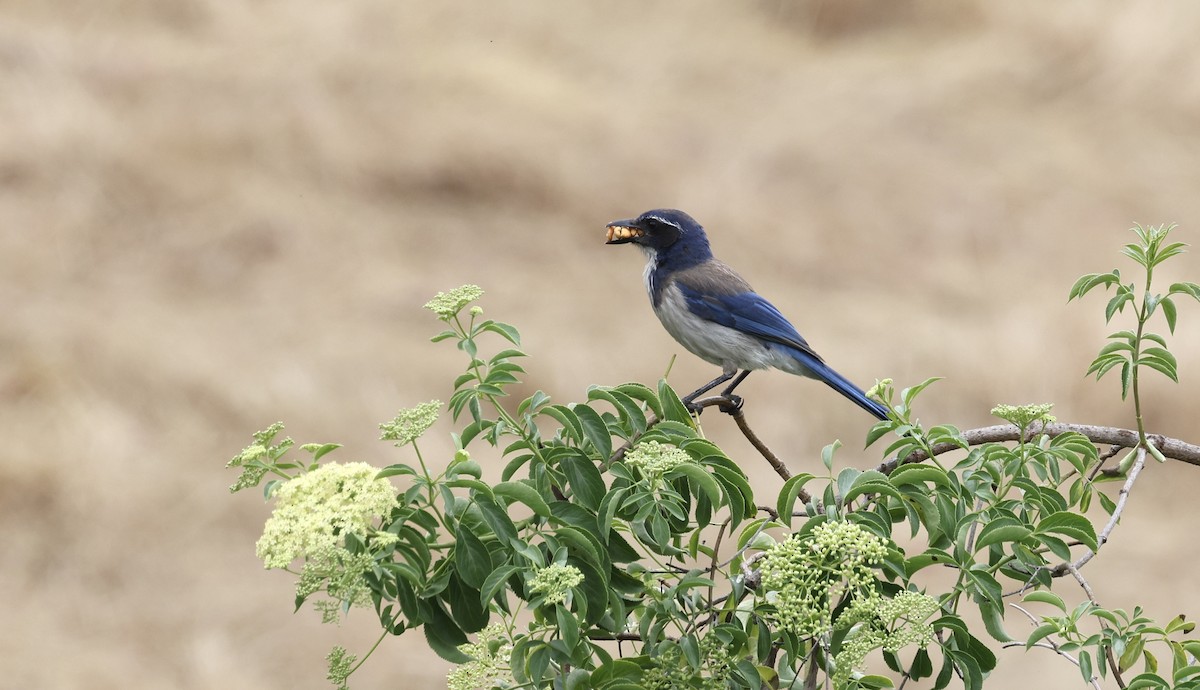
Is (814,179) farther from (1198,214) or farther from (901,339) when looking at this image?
(1198,214)

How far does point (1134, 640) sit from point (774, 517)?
560 millimetres

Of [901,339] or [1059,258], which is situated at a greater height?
[1059,258]

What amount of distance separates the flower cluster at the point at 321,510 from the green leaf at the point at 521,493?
166mm

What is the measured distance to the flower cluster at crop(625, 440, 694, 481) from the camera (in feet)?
5.92

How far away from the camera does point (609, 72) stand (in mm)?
11289

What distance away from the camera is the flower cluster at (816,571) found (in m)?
1.64

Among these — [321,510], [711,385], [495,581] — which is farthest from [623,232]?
[321,510]

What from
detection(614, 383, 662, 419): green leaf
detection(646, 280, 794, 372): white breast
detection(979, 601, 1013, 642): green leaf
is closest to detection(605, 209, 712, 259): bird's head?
detection(646, 280, 794, 372): white breast

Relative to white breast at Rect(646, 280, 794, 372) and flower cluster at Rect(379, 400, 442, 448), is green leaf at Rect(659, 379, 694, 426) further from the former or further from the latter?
white breast at Rect(646, 280, 794, 372)

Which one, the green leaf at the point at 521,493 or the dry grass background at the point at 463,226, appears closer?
the green leaf at the point at 521,493

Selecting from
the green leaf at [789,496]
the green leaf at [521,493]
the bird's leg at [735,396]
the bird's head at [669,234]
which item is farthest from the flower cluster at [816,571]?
the bird's head at [669,234]

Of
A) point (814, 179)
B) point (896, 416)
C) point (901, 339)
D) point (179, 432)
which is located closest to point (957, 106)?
point (814, 179)

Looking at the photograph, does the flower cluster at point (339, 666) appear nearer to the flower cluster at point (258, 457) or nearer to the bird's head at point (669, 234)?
the flower cluster at point (258, 457)

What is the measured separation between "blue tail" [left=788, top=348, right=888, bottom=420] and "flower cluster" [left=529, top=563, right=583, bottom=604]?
249cm
